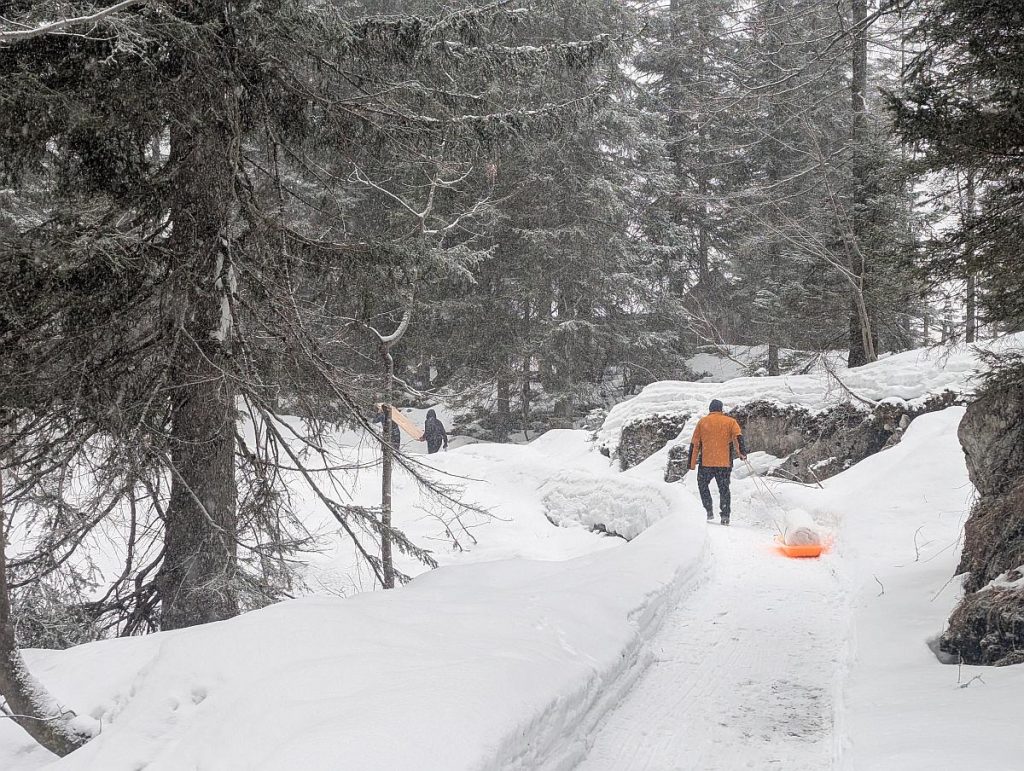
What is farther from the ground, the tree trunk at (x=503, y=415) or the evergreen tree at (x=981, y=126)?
the evergreen tree at (x=981, y=126)

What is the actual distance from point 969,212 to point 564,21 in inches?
642

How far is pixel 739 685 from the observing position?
4984 mm

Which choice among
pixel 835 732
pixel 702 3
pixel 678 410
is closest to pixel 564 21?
pixel 702 3

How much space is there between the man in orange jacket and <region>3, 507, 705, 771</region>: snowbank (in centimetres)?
619

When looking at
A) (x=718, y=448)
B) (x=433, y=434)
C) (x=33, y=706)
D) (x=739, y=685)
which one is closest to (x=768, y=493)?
(x=718, y=448)

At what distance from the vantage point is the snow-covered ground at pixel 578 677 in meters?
3.22

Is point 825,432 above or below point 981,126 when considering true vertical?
below

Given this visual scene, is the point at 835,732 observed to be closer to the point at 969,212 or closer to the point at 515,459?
the point at 969,212

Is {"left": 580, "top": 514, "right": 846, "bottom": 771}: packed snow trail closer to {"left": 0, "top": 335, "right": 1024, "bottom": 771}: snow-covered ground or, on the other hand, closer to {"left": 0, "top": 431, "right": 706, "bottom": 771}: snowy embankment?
{"left": 0, "top": 335, "right": 1024, "bottom": 771}: snow-covered ground

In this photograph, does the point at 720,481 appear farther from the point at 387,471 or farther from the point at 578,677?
the point at 578,677

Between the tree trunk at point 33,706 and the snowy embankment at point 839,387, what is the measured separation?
37.1ft

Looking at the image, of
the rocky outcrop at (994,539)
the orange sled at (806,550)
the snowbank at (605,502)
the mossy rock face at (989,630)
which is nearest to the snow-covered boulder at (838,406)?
the snowbank at (605,502)

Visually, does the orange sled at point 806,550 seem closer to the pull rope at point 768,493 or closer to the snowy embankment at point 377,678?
the pull rope at point 768,493

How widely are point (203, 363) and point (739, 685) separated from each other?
15.9 feet
